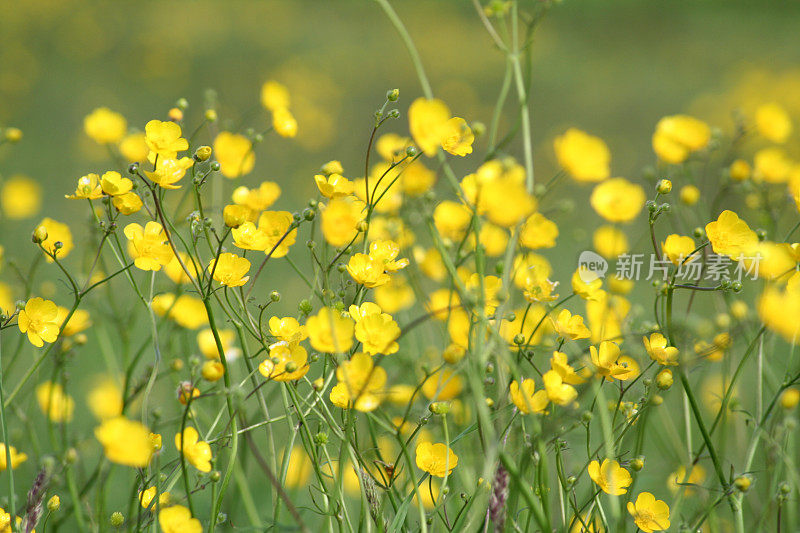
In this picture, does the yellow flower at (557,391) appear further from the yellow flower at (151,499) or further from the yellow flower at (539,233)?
the yellow flower at (151,499)

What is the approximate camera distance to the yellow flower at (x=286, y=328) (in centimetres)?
65

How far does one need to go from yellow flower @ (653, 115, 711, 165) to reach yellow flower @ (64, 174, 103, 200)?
0.70 meters

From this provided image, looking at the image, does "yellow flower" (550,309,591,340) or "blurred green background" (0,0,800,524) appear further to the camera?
"blurred green background" (0,0,800,524)

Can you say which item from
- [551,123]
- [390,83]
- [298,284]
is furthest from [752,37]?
[298,284]

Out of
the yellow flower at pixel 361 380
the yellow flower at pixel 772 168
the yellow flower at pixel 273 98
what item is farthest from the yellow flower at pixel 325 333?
the yellow flower at pixel 772 168

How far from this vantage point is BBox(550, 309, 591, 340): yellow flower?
65 centimetres

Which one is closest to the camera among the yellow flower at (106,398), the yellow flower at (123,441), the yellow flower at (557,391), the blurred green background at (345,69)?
the yellow flower at (123,441)

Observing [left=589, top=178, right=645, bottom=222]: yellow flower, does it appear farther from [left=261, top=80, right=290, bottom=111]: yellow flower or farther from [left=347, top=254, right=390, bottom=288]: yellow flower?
[left=261, top=80, right=290, bottom=111]: yellow flower

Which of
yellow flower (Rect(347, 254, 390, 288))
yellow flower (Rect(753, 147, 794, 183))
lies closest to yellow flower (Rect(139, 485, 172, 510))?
yellow flower (Rect(347, 254, 390, 288))

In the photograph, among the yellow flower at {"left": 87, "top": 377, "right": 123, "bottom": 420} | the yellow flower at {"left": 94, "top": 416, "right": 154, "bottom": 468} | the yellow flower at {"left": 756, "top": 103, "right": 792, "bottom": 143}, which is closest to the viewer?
the yellow flower at {"left": 94, "top": 416, "right": 154, "bottom": 468}

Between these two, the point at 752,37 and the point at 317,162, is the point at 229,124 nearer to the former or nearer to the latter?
the point at 317,162

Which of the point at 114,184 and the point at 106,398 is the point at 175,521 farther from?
the point at 106,398

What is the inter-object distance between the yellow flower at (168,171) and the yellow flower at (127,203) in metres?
0.05

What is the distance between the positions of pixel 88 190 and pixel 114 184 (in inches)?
1.0
